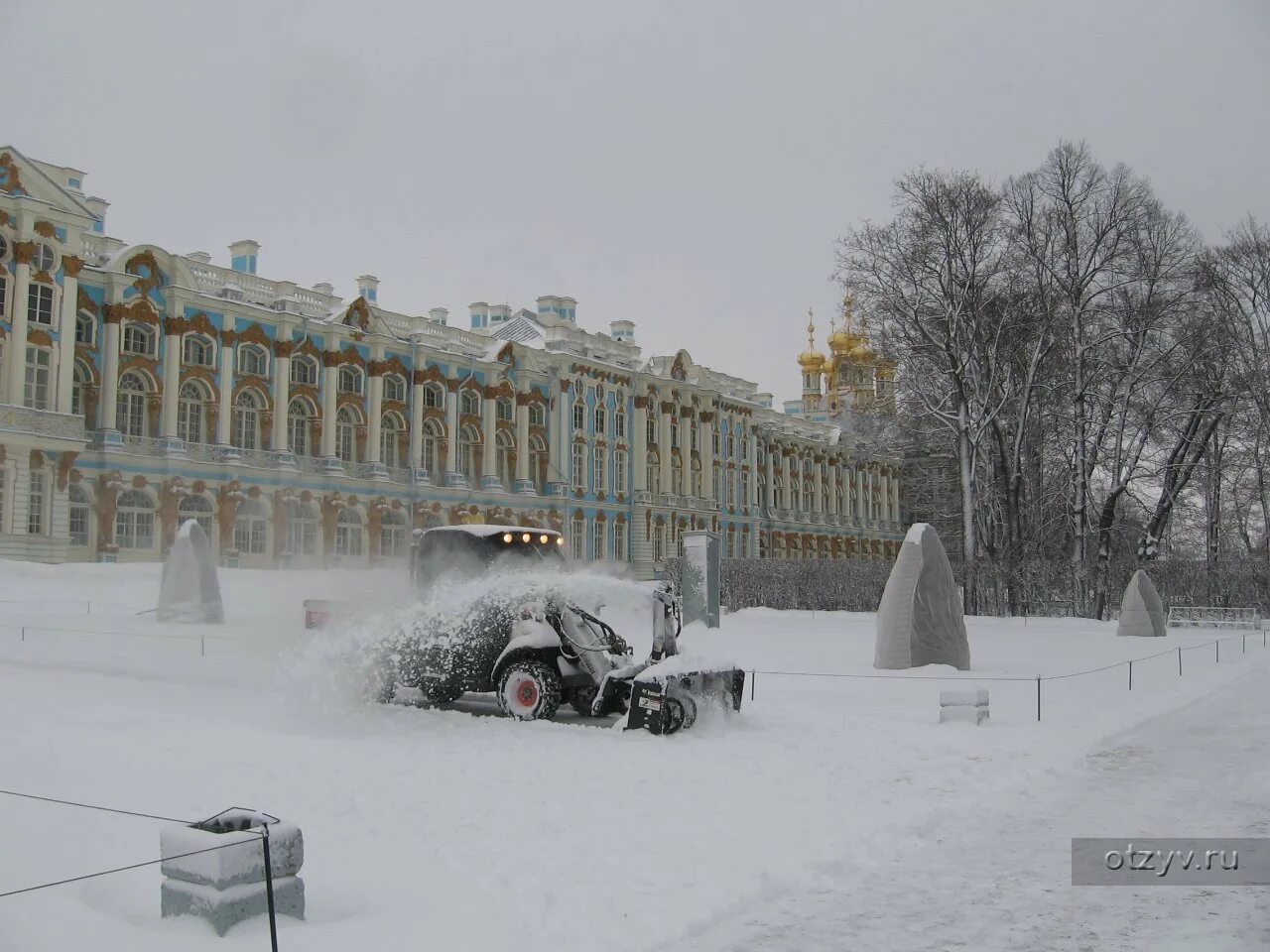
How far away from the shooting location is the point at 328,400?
49.3 metres

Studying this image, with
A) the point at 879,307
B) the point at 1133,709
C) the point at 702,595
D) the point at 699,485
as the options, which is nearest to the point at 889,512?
the point at 699,485

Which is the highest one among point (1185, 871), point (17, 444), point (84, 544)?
point (17, 444)

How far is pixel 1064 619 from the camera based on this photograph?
117ft

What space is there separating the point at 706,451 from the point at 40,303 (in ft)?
137

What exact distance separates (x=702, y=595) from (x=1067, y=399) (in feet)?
62.4

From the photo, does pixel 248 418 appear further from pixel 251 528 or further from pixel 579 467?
pixel 579 467

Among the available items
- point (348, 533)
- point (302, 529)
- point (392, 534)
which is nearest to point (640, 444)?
point (392, 534)

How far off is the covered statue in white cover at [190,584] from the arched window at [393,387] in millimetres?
26055

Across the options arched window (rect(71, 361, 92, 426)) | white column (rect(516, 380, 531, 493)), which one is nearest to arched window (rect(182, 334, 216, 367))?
arched window (rect(71, 361, 92, 426))

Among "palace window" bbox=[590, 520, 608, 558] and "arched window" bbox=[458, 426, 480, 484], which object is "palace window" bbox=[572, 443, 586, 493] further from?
"arched window" bbox=[458, 426, 480, 484]

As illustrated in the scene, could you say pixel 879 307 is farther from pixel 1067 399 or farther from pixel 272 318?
pixel 272 318

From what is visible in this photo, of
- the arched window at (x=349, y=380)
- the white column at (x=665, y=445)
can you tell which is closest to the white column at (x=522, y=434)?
the arched window at (x=349, y=380)

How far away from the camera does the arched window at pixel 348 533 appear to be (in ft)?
162

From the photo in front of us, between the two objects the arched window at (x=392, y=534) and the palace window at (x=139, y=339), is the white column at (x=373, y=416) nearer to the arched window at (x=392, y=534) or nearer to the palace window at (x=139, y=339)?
the arched window at (x=392, y=534)
